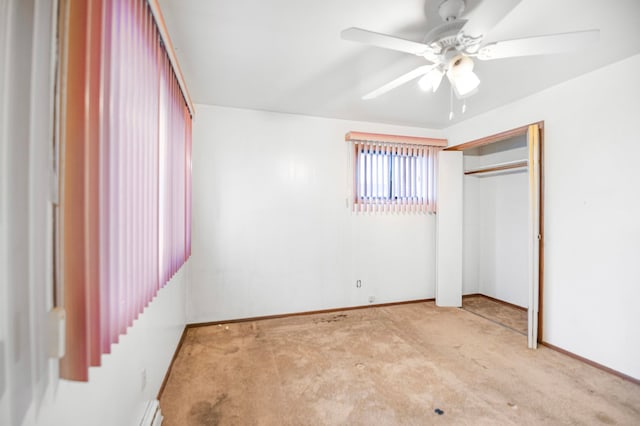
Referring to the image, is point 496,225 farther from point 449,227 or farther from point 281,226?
point 281,226

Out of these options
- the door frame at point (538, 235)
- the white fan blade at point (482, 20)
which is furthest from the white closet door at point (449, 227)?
the white fan blade at point (482, 20)

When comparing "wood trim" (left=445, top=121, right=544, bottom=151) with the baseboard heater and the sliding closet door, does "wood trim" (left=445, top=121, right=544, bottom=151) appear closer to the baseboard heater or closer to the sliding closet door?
the sliding closet door

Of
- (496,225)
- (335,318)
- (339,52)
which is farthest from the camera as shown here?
(496,225)

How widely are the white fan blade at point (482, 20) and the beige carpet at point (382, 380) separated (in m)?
2.30

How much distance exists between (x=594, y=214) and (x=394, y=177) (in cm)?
200

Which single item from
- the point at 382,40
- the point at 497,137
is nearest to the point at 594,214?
the point at 497,137

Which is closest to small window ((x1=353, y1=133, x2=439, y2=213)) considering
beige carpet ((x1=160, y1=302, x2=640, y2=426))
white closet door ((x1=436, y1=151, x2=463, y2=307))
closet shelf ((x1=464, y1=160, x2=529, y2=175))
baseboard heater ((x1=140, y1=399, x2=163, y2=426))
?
white closet door ((x1=436, y1=151, x2=463, y2=307))

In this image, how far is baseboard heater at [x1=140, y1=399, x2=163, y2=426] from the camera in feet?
4.87

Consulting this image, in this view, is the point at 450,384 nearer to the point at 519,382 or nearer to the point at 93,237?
the point at 519,382

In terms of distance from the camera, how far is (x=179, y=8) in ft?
5.16

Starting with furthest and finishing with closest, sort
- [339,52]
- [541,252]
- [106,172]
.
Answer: [541,252], [339,52], [106,172]

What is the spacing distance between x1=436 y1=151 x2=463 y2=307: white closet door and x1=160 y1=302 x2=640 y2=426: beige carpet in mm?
784

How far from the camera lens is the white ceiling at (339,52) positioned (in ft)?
5.12

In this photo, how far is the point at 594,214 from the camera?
2.31m
